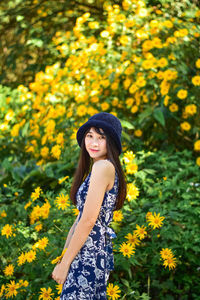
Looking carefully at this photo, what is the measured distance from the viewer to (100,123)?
161cm

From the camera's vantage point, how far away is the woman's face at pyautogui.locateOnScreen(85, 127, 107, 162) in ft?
5.39

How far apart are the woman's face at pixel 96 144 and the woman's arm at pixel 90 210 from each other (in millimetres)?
137

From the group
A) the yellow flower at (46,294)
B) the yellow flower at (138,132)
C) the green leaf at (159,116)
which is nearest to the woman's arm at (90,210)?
the yellow flower at (46,294)

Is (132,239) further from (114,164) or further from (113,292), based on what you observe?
(114,164)

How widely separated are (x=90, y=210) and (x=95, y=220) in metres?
0.05

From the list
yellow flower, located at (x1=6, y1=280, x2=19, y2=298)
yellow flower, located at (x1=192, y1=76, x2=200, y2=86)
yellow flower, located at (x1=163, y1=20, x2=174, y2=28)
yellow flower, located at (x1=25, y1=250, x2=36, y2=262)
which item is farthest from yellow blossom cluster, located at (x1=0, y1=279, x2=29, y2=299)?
yellow flower, located at (x1=163, y1=20, x2=174, y2=28)

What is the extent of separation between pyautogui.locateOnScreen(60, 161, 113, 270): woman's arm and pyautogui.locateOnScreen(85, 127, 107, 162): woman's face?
0.14m

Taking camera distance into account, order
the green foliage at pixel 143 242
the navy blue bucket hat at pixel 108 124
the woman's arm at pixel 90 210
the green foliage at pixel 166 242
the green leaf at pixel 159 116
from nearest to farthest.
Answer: the woman's arm at pixel 90 210, the navy blue bucket hat at pixel 108 124, the green foliage at pixel 143 242, the green foliage at pixel 166 242, the green leaf at pixel 159 116

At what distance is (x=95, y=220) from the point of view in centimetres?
150

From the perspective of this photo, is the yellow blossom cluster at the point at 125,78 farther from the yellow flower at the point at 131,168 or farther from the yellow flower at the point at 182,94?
the yellow flower at the point at 131,168

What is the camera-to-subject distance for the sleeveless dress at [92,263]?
1523 mm

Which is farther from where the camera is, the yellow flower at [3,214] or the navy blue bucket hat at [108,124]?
the yellow flower at [3,214]

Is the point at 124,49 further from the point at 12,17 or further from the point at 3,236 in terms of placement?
the point at 12,17

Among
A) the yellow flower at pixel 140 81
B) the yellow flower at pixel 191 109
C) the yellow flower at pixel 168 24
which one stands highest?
the yellow flower at pixel 168 24
